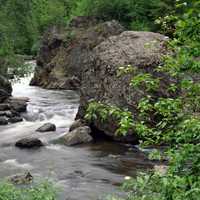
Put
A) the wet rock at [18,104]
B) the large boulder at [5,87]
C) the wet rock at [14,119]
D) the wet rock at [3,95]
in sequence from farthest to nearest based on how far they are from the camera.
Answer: the large boulder at [5,87]
the wet rock at [3,95]
the wet rock at [18,104]
the wet rock at [14,119]

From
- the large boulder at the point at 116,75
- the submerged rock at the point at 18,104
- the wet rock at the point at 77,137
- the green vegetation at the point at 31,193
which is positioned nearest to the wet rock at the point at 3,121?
the submerged rock at the point at 18,104

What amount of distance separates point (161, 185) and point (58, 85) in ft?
101

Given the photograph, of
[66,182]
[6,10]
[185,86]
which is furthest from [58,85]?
[185,86]

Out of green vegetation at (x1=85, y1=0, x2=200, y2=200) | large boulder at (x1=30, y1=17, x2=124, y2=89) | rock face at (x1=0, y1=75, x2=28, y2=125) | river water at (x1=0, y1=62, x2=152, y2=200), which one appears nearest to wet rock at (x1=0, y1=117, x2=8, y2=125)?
rock face at (x1=0, y1=75, x2=28, y2=125)

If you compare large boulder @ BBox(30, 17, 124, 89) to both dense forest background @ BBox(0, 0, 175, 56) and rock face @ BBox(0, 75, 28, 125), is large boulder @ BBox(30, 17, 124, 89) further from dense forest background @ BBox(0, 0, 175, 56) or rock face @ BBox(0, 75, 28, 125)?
rock face @ BBox(0, 75, 28, 125)

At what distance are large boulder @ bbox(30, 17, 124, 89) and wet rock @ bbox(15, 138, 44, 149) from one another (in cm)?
1546

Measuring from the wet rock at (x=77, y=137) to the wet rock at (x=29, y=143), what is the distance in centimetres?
111

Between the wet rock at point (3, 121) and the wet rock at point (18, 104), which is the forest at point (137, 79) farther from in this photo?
the wet rock at point (3, 121)

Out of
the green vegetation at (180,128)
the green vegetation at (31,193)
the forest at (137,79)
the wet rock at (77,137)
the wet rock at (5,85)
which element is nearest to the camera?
the green vegetation at (180,128)

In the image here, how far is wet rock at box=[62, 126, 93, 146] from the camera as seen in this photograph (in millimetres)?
19500

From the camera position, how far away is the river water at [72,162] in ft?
46.6

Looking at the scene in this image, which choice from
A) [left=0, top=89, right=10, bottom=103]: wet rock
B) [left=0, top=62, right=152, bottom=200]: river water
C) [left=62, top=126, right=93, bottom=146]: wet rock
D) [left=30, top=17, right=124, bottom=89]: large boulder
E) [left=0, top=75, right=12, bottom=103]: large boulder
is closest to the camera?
[left=0, top=62, right=152, bottom=200]: river water

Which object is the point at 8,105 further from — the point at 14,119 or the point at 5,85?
the point at 5,85

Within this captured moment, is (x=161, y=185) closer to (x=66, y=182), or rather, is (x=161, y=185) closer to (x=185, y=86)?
(x=185, y=86)
